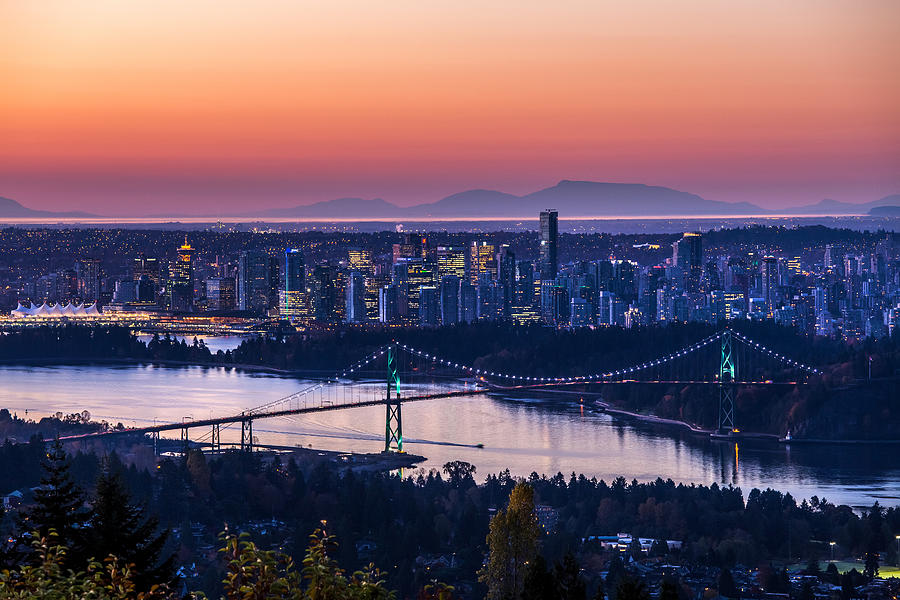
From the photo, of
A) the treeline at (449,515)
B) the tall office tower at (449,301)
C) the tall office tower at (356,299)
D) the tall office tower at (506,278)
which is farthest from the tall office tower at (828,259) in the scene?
the treeline at (449,515)

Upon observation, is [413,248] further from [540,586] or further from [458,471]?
[540,586]

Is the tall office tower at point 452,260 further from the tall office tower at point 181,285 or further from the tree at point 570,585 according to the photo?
the tree at point 570,585

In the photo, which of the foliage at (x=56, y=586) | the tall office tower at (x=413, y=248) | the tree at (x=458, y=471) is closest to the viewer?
the foliage at (x=56, y=586)

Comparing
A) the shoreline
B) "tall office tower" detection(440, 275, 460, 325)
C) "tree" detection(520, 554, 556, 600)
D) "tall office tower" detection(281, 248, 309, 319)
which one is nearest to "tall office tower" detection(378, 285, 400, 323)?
"tall office tower" detection(440, 275, 460, 325)

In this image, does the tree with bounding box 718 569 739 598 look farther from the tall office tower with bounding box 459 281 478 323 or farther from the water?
the tall office tower with bounding box 459 281 478 323

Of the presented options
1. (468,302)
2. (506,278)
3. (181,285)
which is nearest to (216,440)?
(468,302)

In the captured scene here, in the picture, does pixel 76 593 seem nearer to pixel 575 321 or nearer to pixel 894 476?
pixel 894 476

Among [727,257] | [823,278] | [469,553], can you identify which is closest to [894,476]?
[469,553]
